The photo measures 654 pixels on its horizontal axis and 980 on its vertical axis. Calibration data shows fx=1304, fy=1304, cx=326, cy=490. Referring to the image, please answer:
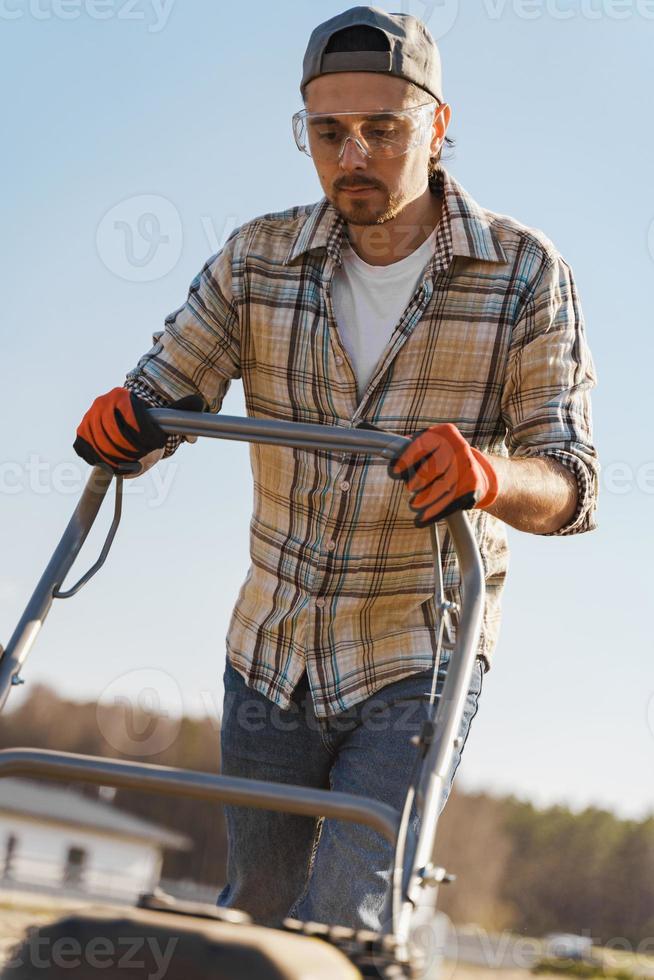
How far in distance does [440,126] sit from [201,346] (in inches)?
28.9

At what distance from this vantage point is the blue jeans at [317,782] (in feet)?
8.04

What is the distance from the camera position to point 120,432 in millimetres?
2242

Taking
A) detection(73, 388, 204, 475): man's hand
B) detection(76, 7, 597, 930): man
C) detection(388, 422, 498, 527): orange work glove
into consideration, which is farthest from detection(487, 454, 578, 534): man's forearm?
detection(73, 388, 204, 475): man's hand

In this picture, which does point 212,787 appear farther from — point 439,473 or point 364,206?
point 364,206

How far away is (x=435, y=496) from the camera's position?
6.57ft

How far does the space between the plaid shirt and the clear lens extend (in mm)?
225

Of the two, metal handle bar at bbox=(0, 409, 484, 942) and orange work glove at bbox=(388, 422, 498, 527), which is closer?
metal handle bar at bbox=(0, 409, 484, 942)

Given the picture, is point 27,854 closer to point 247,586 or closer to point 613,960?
point 613,960

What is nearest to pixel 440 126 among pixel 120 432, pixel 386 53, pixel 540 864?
pixel 386 53

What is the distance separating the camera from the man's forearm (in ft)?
7.18

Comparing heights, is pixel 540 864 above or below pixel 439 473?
below

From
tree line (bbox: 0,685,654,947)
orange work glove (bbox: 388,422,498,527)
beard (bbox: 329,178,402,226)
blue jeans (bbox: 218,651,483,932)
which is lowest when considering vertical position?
tree line (bbox: 0,685,654,947)

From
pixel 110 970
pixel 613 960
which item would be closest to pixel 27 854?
pixel 613 960

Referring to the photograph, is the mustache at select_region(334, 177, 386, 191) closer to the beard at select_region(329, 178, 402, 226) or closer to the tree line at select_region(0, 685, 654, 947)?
the beard at select_region(329, 178, 402, 226)
